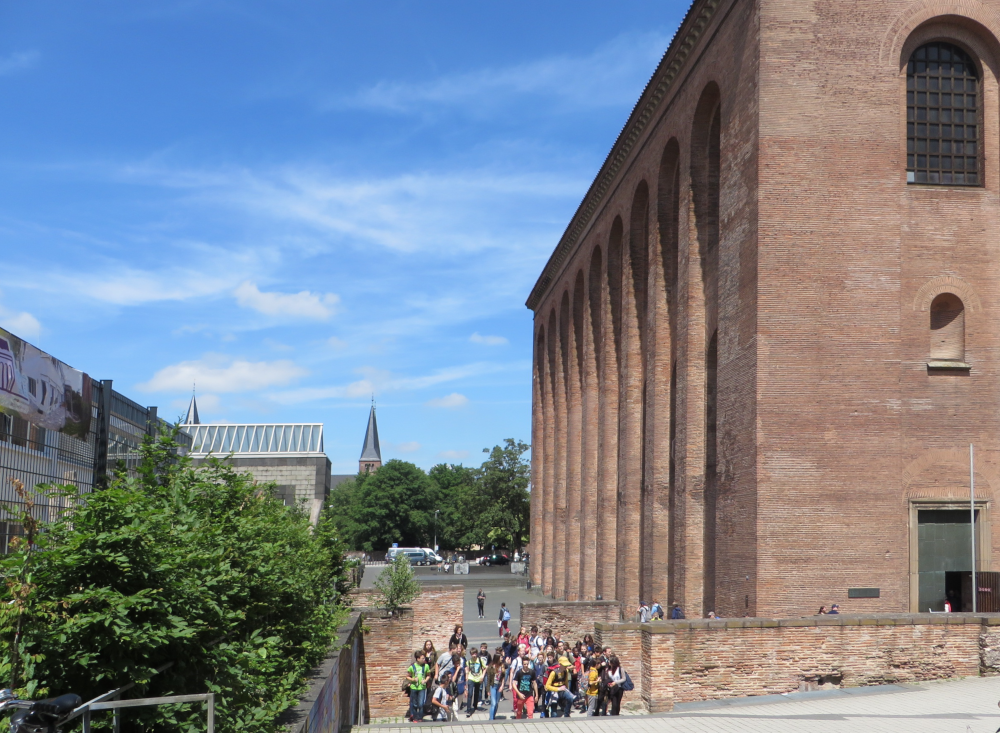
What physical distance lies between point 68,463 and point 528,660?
10061 millimetres

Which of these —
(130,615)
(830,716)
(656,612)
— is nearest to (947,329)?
(656,612)

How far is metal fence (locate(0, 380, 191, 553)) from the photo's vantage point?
35.0 ft

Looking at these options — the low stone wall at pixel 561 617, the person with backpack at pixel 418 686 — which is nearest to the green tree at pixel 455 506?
the low stone wall at pixel 561 617

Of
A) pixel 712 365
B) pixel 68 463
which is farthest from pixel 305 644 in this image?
pixel 712 365

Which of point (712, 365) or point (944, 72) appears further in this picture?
point (712, 365)

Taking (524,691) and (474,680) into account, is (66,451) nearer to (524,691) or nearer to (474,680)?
(524,691)

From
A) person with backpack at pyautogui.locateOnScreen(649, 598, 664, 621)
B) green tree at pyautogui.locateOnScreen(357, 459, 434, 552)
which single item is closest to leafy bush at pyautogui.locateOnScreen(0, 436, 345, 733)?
person with backpack at pyautogui.locateOnScreen(649, 598, 664, 621)

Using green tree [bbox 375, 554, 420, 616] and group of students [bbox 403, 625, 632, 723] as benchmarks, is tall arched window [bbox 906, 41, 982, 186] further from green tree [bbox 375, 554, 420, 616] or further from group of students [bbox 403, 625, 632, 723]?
green tree [bbox 375, 554, 420, 616]

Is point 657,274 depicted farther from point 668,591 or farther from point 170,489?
point 170,489

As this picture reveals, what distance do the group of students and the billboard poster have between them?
8.39 meters

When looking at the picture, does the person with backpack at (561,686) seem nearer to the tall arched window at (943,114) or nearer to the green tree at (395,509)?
the tall arched window at (943,114)

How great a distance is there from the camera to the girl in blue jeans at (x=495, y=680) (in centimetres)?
1965

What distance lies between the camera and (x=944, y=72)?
78.5 ft

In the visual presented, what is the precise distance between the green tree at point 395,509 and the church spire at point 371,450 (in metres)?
55.0
